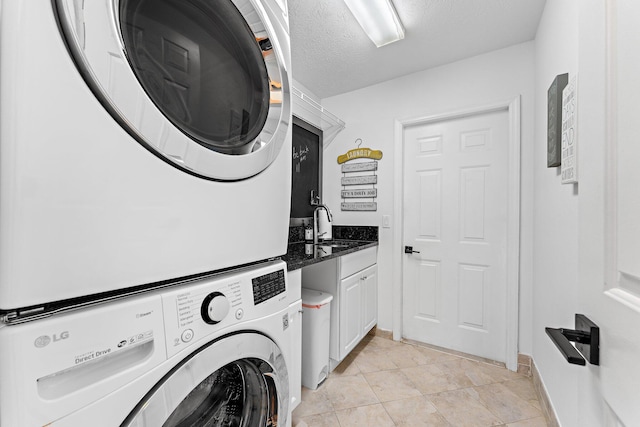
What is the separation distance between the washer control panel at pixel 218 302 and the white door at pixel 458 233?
1.79 metres

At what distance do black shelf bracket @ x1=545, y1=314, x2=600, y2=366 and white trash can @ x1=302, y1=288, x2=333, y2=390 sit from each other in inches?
48.8

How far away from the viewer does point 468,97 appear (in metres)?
2.15

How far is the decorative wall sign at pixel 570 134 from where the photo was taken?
104 centimetres

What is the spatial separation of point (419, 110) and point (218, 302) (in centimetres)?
232

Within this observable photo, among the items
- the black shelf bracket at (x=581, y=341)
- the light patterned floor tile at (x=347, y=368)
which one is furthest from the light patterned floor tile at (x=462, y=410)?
the black shelf bracket at (x=581, y=341)

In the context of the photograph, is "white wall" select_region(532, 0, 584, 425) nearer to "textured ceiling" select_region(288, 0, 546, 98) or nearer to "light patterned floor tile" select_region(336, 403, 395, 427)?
"textured ceiling" select_region(288, 0, 546, 98)

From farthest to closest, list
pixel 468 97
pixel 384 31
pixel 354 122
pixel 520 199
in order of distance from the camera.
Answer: pixel 354 122 < pixel 468 97 < pixel 520 199 < pixel 384 31

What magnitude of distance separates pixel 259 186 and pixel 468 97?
2097 mm

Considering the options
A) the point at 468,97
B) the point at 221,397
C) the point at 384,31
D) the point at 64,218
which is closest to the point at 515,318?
the point at 468,97

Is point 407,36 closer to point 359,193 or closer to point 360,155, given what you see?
point 360,155

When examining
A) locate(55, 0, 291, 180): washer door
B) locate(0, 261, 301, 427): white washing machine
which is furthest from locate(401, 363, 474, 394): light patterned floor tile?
locate(55, 0, 291, 180): washer door

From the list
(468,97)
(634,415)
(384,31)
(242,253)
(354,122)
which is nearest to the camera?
(634,415)

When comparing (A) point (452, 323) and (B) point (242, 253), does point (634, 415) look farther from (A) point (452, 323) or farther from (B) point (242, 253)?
(A) point (452, 323)

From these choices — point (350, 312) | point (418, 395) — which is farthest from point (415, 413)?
point (350, 312)
